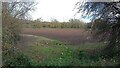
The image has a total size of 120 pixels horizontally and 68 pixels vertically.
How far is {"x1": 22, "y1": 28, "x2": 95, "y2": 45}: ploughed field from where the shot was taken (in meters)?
12.5

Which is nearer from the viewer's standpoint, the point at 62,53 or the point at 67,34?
the point at 67,34

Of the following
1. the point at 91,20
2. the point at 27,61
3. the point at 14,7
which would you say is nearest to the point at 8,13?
the point at 14,7

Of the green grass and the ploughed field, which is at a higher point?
the ploughed field

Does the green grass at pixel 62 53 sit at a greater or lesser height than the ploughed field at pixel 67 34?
lesser

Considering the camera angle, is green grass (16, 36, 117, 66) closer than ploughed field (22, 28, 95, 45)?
Yes

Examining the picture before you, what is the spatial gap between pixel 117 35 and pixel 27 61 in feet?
10.1

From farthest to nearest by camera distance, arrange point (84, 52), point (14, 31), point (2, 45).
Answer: point (84, 52) < point (14, 31) < point (2, 45)

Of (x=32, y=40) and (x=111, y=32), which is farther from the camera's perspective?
(x=32, y=40)

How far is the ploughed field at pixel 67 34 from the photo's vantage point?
12469 millimetres

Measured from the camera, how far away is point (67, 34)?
12.6 metres

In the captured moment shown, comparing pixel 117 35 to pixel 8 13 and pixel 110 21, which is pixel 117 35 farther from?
pixel 8 13

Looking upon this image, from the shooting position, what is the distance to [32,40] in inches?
508

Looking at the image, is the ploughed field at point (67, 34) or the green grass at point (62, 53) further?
the ploughed field at point (67, 34)

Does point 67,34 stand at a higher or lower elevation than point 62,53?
higher
